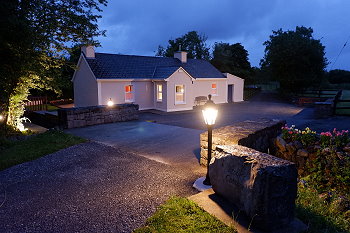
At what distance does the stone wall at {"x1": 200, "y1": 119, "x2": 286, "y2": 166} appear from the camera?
664 centimetres

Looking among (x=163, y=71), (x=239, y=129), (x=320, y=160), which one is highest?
(x=163, y=71)

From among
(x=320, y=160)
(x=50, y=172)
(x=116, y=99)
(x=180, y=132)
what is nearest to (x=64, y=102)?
(x=116, y=99)

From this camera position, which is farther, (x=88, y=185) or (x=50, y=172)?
(x=50, y=172)

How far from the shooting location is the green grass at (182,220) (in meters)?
4.00

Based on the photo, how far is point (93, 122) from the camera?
540 inches

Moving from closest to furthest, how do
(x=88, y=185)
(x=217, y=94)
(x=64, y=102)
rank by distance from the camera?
(x=88, y=185), (x=217, y=94), (x=64, y=102)

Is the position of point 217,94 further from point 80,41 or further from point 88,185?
point 88,185

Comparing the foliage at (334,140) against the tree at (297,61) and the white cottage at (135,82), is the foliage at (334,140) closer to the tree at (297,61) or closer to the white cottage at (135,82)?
the white cottage at (135,82)

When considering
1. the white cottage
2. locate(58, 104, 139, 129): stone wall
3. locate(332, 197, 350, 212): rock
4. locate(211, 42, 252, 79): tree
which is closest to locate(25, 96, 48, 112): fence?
the white cottage

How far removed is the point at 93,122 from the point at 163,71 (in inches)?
406

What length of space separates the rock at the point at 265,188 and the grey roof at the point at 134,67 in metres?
17.4

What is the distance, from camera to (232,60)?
135ft

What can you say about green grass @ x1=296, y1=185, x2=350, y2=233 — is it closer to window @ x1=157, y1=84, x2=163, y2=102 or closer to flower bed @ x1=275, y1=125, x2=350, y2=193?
flower bed @ x1=275, y1=125, x2=350, y2=193

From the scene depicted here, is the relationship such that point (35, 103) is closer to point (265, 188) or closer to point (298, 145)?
point (298, 145)
